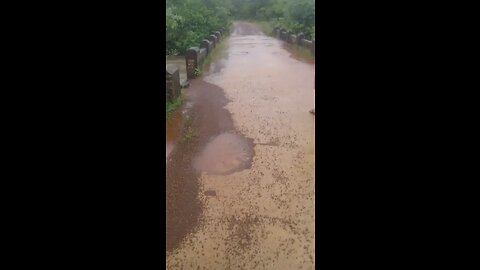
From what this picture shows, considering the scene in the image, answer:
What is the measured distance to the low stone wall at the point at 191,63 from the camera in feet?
24.3

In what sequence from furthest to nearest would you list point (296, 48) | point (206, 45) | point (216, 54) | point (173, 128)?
point (296, 48) → point (216, 54) → point (206, 45) → point (173, 128)

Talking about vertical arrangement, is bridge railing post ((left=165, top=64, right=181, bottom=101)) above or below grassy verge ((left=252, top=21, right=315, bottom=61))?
below

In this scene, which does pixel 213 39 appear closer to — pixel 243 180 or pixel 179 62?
pixel 179 62

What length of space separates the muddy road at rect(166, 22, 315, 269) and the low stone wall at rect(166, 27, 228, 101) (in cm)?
37

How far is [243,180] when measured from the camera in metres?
4.62

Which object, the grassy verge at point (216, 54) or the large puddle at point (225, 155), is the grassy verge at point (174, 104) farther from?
the grassy verge at point (216, 54)

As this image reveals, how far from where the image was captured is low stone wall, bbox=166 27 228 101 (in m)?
7.40

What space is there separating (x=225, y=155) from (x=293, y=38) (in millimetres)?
11146

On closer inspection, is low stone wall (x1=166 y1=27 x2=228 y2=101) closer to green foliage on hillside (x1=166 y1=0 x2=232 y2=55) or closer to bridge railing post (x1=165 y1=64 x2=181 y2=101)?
bridge railing post (x1=165 y1=64 x2=181 y2=101)

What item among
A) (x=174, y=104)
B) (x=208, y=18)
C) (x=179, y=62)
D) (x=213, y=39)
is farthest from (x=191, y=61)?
(x=208, y=18)

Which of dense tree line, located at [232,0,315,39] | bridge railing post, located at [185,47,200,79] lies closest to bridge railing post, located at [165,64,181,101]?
bridge railing post, located at [185,47,200,79]

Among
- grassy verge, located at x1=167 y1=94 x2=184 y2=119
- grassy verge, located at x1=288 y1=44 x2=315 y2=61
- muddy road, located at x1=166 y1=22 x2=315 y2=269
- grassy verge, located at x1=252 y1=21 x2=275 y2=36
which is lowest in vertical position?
muddy road, located at x1=166 y1=22 x2=315 y2=269
